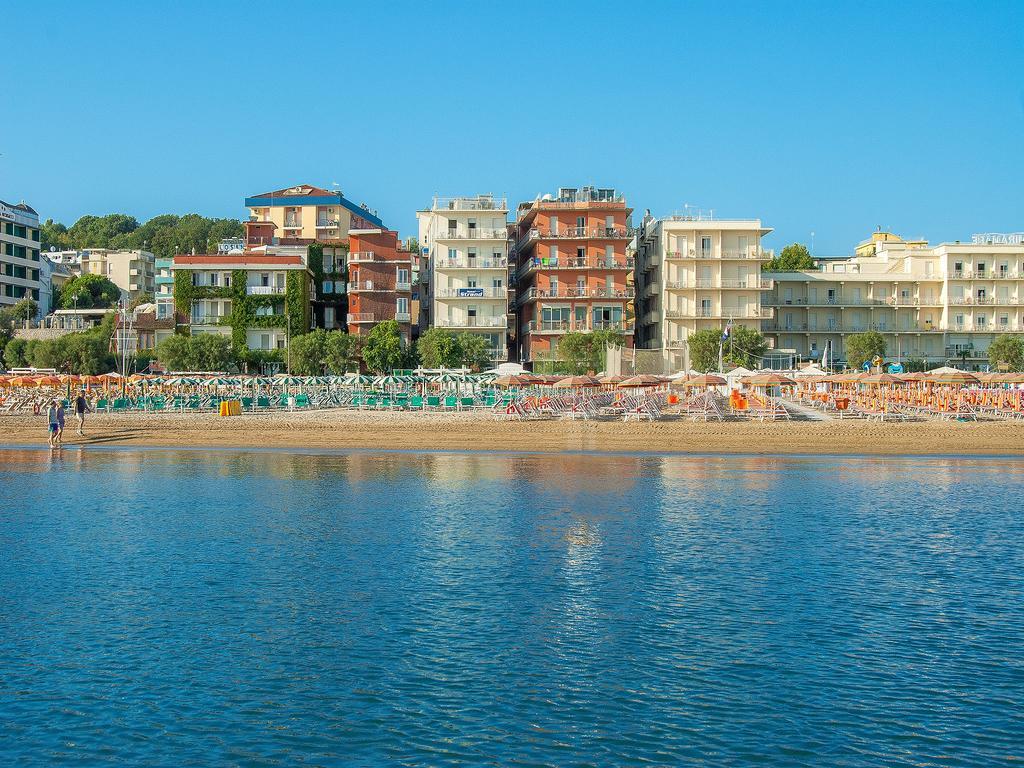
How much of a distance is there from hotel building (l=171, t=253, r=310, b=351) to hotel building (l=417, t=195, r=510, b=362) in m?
10.2

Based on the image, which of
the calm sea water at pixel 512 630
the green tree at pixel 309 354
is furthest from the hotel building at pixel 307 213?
the calm sea water at pixel 512 630

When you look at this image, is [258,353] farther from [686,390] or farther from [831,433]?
[831,433]

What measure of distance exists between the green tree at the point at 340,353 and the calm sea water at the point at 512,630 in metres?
41.4

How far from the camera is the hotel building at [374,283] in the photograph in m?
70.9

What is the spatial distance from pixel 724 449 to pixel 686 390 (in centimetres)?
1889

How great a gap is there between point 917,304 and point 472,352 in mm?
A: 38553

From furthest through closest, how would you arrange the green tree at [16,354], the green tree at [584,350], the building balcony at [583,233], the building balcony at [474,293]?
the building balcony at [474,293] < the building balcony at [583,233] < the green tree at [16,354] < the green tree at [584,350]

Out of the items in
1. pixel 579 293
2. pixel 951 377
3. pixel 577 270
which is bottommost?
pixel 951 377

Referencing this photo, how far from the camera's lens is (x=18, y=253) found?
293ft

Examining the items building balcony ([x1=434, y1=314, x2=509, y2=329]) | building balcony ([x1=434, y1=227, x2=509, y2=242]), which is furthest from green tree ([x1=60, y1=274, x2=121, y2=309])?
building balcony ([x1=434, y1=314, x2=509, y2=329])

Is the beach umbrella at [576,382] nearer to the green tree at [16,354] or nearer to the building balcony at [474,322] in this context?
the building balcony at [474,322]

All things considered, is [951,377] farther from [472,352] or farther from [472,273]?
[472,273]

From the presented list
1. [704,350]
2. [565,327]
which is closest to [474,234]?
[565,327]

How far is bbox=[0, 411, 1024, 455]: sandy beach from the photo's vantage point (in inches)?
1393
